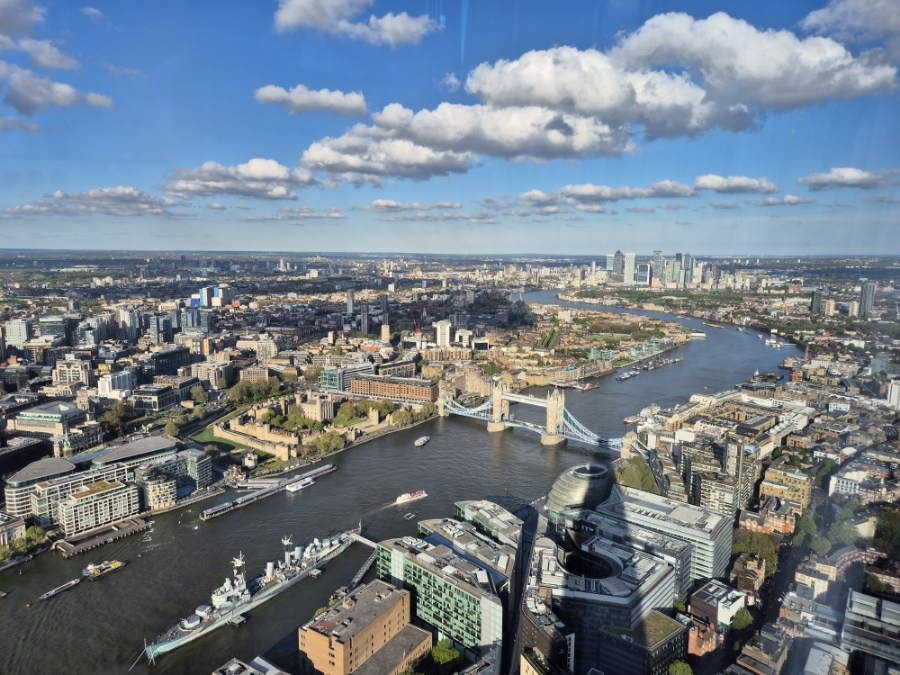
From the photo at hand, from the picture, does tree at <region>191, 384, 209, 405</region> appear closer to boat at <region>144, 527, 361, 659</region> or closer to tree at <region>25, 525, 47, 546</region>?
tree at <region>25, 525, 47, 546</region>

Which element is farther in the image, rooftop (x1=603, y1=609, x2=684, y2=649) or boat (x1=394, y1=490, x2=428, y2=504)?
boat (x1=394, y1=490, x2=428, y2=504)

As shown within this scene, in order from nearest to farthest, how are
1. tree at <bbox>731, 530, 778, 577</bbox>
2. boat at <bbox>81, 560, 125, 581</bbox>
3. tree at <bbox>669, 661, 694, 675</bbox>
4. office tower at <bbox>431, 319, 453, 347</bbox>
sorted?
1. tree at <bbox>669, 661, 694, 675</bbox>
2. tree at <bbox>731, 530, 778, 577</bbox>
3. boat at <bbox>81, 560, 125, 581</bbox>
4. office tower at <bbox>431, 319, 453, 347</bbox>

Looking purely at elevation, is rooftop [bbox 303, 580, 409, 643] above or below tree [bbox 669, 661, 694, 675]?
above

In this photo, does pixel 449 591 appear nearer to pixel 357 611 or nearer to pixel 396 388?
pixel 357 611

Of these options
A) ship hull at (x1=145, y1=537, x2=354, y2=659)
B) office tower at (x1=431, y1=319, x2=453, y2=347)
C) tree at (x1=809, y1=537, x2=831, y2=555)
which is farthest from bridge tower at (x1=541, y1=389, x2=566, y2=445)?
office tower at (x1=431, y1=319, x2=453, y2=347)

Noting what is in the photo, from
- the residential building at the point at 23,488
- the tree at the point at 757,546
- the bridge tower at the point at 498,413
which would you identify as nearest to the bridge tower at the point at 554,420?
the bridge tower at the point at 498,413

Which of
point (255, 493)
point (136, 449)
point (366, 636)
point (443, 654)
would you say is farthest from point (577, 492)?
point (136, 449)

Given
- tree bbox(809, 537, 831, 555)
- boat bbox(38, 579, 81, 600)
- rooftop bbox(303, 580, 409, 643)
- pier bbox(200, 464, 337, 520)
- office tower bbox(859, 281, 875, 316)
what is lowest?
boat bbox(38, 579, 81, 600)
